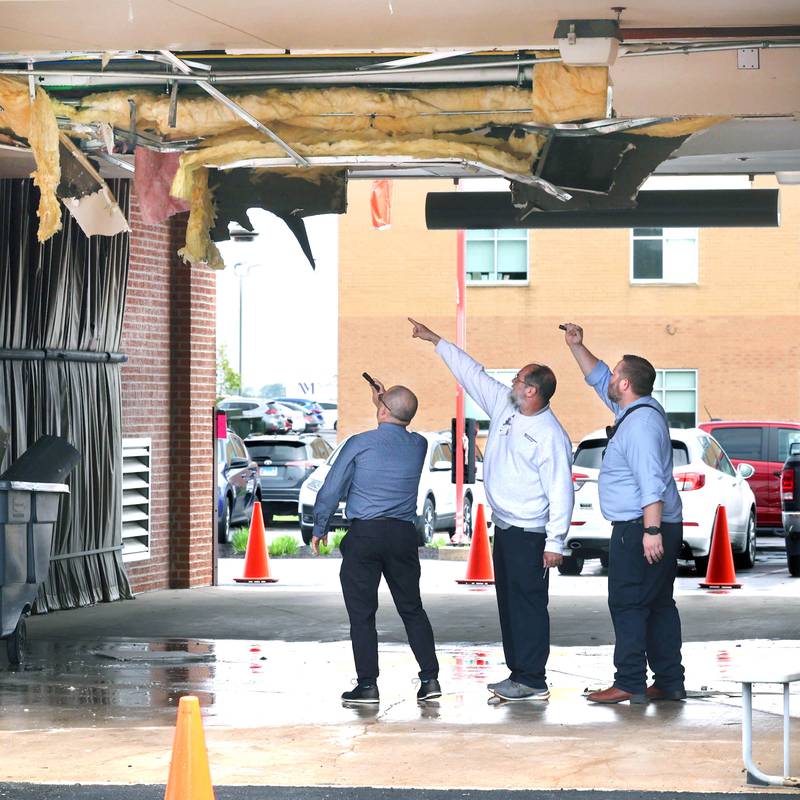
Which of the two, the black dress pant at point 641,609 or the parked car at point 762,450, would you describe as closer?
the black dress pant at point 641,609

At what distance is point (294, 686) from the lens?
34.7ft

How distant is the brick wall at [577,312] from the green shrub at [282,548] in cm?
1304

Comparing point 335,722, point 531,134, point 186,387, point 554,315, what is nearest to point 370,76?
point 531,134

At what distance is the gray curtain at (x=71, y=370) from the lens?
14.2 metres

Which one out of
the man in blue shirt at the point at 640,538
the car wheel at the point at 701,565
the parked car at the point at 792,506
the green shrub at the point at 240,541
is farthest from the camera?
the green shrub at the point at 240,541

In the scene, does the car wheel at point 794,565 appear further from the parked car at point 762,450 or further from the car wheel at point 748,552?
the parked car at point 762,450

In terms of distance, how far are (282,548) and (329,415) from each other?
46741mm

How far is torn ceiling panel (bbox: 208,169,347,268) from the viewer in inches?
490

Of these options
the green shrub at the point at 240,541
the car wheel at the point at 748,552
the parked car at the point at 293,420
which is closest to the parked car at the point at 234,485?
the green shrub at the point at 240,541

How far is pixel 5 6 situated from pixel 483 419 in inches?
1106

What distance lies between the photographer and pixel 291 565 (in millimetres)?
20594

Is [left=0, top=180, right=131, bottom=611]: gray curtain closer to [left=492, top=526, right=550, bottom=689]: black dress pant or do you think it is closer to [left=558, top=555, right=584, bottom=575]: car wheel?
[left=492, top=526, right=550, bottom=689]: black dress pant

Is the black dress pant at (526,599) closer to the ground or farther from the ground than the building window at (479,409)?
closer to the ground

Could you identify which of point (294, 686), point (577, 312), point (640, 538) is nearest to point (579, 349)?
point (640, 538)
